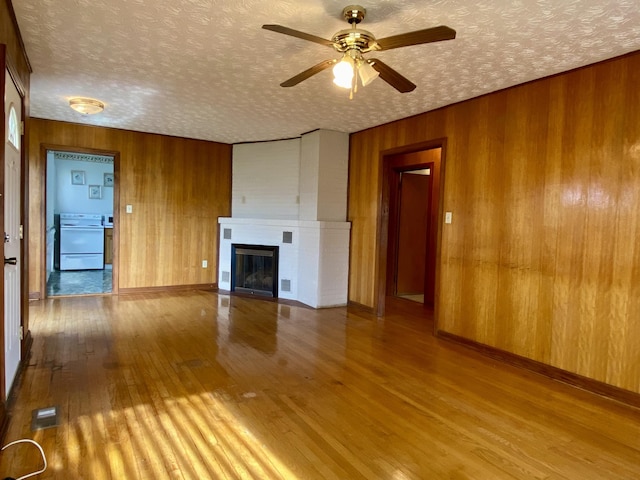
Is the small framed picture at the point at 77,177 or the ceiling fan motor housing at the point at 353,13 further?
the small framed picture at the point at 77,177

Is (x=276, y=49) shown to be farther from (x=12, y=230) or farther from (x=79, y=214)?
(x=79, y=214)

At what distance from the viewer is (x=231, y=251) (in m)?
6.07

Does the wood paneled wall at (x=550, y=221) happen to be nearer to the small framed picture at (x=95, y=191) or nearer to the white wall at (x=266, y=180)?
the white wall at (x=266, y=180)

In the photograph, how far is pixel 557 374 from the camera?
3.00 metres

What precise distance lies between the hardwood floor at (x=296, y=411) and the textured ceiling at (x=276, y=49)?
7.89ft

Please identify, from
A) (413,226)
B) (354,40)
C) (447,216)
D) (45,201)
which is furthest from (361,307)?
(45,201)

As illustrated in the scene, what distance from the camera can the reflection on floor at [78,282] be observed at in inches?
221

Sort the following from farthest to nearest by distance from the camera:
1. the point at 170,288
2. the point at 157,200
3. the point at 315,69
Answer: the point at 170,288, the point at 157,200, the point at 315,69

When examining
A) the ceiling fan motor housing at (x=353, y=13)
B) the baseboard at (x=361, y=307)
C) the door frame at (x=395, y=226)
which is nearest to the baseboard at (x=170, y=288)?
the baseboard at (x=361, y=307)

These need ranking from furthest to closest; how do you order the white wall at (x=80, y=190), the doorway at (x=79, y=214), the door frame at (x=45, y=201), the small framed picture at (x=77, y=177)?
1. the small framed picture at (x=77, y=177)
2. the white wall at (x=80, y=190)
3. the doorway at (x=79, y=214)
4. the door frame at (x=45, y=201)

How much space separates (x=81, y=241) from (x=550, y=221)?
8.00 meters

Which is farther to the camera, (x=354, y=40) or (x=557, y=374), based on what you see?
(x=557, y=374)

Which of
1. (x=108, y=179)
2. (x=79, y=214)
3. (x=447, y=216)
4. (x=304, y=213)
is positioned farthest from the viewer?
(x=108, y=179)

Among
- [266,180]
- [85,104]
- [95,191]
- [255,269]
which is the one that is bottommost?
[255,269]
